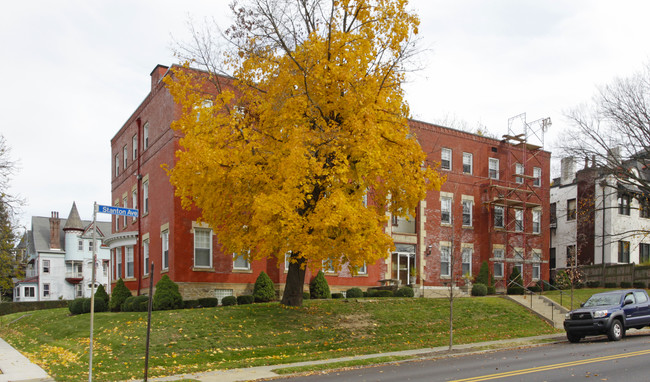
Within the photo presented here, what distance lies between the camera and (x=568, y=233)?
51.3m

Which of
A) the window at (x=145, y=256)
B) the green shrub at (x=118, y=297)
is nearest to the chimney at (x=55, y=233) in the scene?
the window at (x=145, y=256)

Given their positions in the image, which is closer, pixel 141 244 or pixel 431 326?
pixel 431 326

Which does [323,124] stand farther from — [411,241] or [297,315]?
[411,241]

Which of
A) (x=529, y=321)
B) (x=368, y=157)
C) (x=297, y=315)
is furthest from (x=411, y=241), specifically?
(x=368, y=157)

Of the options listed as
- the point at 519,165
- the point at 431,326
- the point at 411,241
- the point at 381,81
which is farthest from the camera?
the point at 519,165

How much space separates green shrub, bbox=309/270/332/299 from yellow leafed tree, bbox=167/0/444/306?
858 cm

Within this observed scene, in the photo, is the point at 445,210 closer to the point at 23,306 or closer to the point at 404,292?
the point at 404,292

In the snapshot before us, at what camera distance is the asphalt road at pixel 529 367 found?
12914 millimetres

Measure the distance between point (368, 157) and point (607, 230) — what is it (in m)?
35.3

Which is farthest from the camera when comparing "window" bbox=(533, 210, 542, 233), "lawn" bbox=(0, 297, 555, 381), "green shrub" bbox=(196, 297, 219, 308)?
"window" bbox=(533, 210, 542, 233)

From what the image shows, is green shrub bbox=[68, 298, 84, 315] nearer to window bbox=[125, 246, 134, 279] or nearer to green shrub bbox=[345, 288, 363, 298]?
window bbox=[125, 246, 134, 279]

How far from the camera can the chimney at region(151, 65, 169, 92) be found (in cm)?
3256

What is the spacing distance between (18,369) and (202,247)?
44.4 feet

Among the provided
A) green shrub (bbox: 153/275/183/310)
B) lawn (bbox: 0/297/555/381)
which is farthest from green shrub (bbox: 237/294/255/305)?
lawn (bbox: 0/297/555/381)
